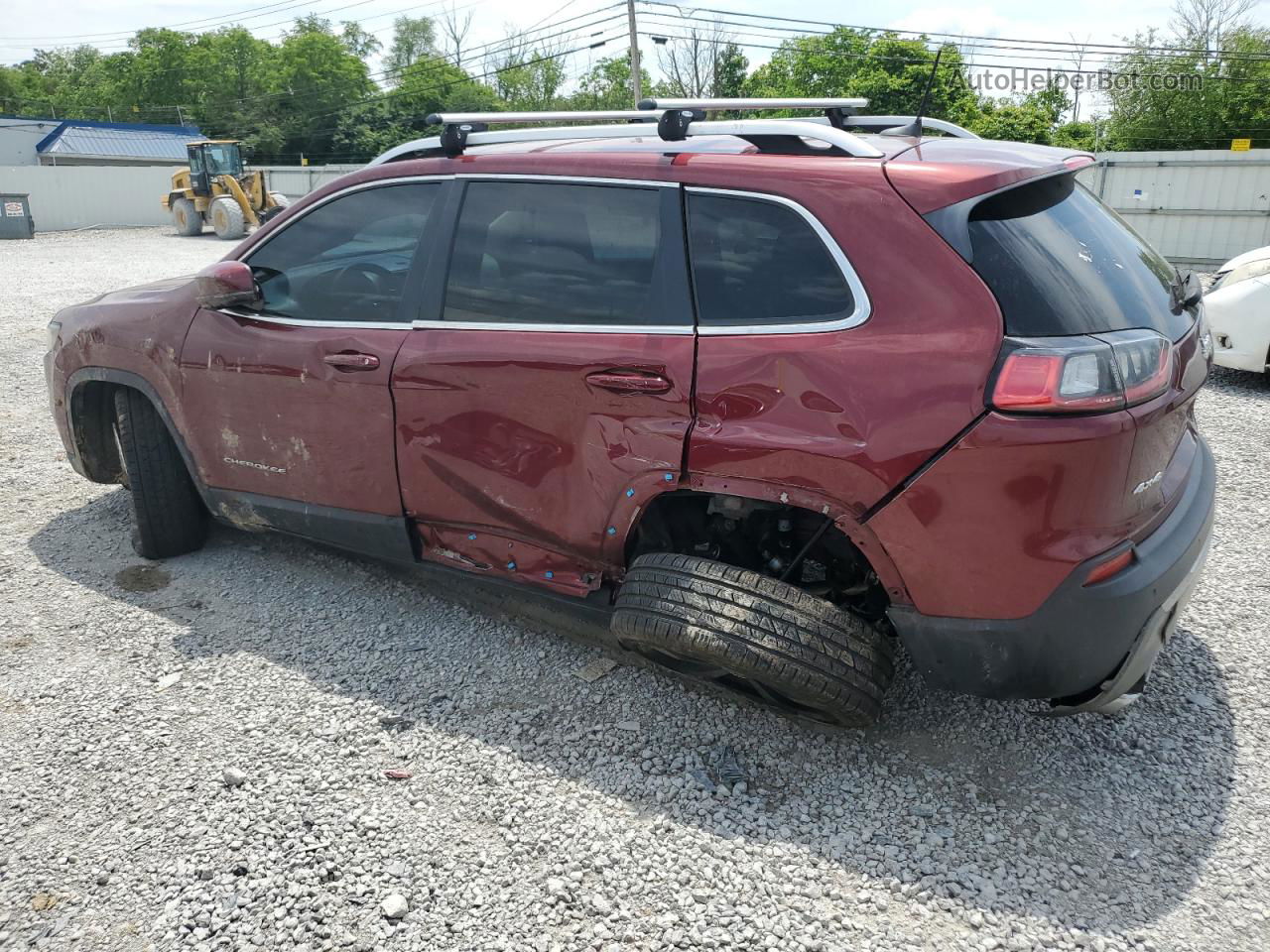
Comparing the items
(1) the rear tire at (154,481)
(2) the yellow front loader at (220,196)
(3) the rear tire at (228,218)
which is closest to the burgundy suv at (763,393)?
(1) the rear tire at (154,481)

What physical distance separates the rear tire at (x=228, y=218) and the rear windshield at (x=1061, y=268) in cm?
2503

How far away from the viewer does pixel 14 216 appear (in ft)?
84.2

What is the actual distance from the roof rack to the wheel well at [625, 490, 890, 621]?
3.56 ft

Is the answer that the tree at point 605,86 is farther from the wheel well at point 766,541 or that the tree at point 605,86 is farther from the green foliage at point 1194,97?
the wheel well at point 766,541

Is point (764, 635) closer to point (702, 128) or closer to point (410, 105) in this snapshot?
point (702, 128)

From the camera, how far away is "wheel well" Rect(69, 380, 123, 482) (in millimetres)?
4500

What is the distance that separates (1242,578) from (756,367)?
2726 millimetres

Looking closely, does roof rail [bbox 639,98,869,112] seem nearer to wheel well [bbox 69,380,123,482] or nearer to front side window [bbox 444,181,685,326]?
front side window [bbox 444,181,685,326]

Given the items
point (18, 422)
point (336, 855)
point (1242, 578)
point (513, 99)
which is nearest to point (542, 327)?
Result: point (336, 855)

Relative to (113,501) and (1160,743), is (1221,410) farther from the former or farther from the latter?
(113,501)

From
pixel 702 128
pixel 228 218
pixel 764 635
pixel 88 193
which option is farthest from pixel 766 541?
pixel 88 193

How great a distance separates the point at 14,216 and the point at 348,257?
27.6 m

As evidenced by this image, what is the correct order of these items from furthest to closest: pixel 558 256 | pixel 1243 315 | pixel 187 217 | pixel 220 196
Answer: pixel 187 217 < pixel 220 196 < pixel 1243 315 < pixel 558 256

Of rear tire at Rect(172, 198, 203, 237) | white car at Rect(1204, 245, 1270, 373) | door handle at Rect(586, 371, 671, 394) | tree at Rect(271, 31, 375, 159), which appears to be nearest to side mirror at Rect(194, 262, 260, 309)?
door handle at Rect(586, 371, 671, 394)
